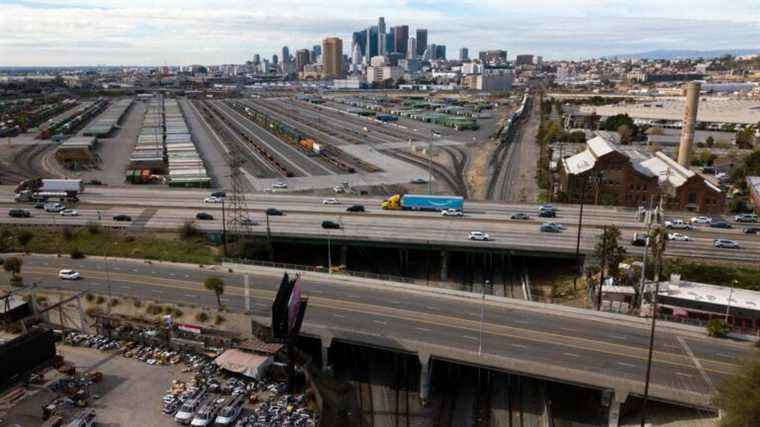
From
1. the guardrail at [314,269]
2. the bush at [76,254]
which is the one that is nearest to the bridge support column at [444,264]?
the guardrail at [314,269]

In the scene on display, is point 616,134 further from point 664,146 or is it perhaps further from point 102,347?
point 102,347

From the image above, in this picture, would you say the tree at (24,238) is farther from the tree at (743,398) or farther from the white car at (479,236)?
the tree at (743,398)

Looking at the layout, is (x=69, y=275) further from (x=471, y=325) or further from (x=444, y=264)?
(x=471, y=325)

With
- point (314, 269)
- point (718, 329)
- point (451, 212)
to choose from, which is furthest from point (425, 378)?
point (451, 212)

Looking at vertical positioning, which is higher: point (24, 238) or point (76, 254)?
point (24, 238)

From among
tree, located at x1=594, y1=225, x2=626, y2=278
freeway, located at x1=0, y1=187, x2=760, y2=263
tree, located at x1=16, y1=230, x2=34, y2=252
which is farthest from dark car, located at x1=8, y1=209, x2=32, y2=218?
tree, located at x1=594, y1=225, x2=626, y2=278

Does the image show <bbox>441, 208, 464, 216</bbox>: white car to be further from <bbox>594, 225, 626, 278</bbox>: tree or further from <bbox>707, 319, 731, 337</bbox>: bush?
<bbox>707, 319, 731, 337</bbox>: bush
